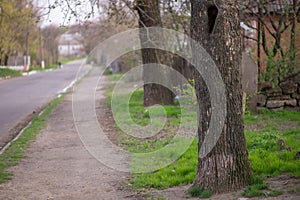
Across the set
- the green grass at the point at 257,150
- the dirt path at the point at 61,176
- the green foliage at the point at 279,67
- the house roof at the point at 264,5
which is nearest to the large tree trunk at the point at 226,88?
the green grass at the point at 257,150

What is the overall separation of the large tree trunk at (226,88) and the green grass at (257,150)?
34 centimetres

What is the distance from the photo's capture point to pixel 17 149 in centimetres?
964

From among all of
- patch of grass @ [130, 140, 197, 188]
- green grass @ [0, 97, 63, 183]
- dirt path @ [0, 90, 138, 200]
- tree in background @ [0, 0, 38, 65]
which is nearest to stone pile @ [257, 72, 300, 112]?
dirt path @ [0, 90, 138, 200]

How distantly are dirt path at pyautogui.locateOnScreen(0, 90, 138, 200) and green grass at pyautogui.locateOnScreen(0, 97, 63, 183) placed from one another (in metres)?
0.14

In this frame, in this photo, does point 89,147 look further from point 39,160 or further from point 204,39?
point 204,39

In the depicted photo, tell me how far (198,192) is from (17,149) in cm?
501

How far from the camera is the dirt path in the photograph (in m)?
6.53

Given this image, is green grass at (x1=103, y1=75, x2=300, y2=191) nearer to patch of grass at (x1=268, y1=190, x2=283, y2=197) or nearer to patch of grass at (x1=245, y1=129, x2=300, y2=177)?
patch of grass at (x1=245, y1=129, x2=300, y2=177)

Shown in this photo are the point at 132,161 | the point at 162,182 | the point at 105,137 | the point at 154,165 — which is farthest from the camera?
the point at 105,137

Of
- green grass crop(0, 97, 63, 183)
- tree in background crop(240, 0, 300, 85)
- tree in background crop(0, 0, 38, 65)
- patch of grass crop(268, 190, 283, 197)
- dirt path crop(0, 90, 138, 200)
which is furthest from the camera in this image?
tree in background crop(0, 0, 38, 65)

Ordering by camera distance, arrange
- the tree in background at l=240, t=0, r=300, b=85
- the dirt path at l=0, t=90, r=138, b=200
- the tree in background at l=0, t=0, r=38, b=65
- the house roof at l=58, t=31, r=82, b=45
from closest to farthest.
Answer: the dirt path at l=0, t=90, r=138, b=200
the tree in background at l=240, t=0, r=300, b=85
the tree in background at l=0, t=0, r=38, b=65
the house roof at l=58, t=31, r=82, b=45

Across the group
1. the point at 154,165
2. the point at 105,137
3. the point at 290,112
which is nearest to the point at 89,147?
the point at 105,137

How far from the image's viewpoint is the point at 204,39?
5.77 metres

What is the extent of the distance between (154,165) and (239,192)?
7.72 ft
